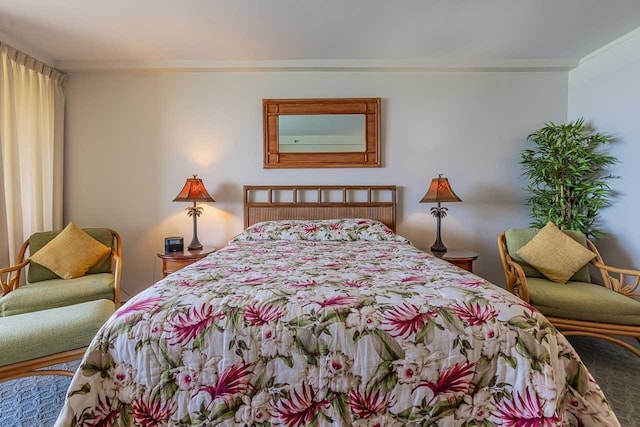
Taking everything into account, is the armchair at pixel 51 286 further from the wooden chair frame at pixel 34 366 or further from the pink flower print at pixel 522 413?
the pink flower print at pixel 522 413

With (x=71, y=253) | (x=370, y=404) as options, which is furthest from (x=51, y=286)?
(x=370, y=404)

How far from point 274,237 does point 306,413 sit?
1.79 metres

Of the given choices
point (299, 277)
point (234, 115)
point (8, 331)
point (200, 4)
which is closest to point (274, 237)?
point (299, 277)

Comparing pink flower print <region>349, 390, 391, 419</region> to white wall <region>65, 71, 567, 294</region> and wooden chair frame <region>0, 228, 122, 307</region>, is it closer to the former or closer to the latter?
wooden chair frame <region>0, 228, 122, 307</region>

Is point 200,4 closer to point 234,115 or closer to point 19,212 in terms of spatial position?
point 234,115

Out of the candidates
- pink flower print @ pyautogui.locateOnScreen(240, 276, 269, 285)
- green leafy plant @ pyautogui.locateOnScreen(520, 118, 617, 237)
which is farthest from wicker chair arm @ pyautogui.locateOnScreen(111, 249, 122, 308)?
green leafy plant @ pyautogui.locateOnScreen(520, 118, 617, 237)

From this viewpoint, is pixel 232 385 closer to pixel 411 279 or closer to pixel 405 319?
pixel 405 319

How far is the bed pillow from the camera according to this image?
8.81ft

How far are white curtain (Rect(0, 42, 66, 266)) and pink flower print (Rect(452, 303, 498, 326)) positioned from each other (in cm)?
346

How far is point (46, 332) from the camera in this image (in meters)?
1.51

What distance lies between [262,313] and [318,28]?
7.97 ft

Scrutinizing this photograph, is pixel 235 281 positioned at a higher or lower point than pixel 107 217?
lower

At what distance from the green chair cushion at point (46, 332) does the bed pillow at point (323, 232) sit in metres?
1.27

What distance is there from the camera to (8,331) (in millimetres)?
1480
